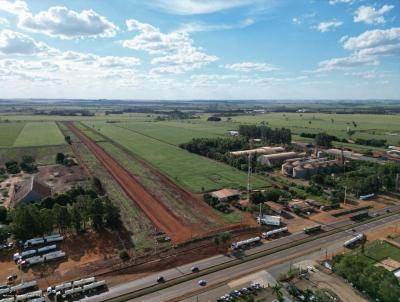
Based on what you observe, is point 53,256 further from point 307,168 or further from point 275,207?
point 307,168

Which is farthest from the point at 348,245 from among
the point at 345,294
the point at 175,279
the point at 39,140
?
the point at 39,140

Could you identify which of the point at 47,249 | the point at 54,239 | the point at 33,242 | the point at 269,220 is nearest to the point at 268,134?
the point at 269,220

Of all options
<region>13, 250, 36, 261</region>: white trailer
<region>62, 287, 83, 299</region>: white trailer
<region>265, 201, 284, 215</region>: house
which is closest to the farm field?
<region>62, 287, 83, 299</region>: white trailer

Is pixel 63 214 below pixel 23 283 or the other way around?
the other way around

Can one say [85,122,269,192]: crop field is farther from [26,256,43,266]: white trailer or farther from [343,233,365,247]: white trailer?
[26,256,43,266]: white trailer

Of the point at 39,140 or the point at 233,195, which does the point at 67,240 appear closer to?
the point at 233,195

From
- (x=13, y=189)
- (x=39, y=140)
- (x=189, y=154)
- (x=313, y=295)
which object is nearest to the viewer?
(x=313, y=295)
